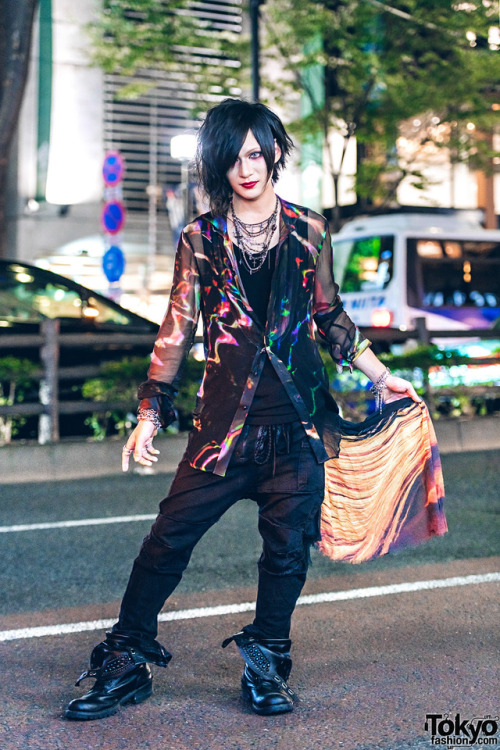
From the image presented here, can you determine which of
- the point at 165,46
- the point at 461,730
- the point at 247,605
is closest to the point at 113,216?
the point at 165,46

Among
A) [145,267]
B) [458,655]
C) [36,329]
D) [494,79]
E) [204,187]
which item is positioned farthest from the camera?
[145,267]

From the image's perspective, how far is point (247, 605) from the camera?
4477 mm

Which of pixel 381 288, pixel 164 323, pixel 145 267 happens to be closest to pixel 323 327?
pixel 164 323

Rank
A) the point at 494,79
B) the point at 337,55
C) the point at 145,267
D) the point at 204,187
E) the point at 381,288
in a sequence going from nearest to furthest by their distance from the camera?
the point at 204,187, the point at 381,288, the point at 494,79, the point at 337,55, the point at 145,267

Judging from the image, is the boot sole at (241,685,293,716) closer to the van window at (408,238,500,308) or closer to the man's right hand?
the man's right hand

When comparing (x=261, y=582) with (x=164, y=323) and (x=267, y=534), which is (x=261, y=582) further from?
(x=164, y=323)

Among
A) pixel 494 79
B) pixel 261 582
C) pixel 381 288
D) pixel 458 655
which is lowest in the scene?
pixel 458 655

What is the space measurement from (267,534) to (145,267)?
805 inches

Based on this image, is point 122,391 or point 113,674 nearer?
point 113,674

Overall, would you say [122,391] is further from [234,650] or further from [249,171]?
[249,171]

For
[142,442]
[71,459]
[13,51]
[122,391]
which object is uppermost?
[13,51]

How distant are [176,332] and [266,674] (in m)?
1.17

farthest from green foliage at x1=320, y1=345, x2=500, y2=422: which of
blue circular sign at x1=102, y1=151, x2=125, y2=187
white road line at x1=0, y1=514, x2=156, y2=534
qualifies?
blue circular sign at x1=102, y1=151, x2=125, y2=187

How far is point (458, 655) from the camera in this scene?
3723mm
